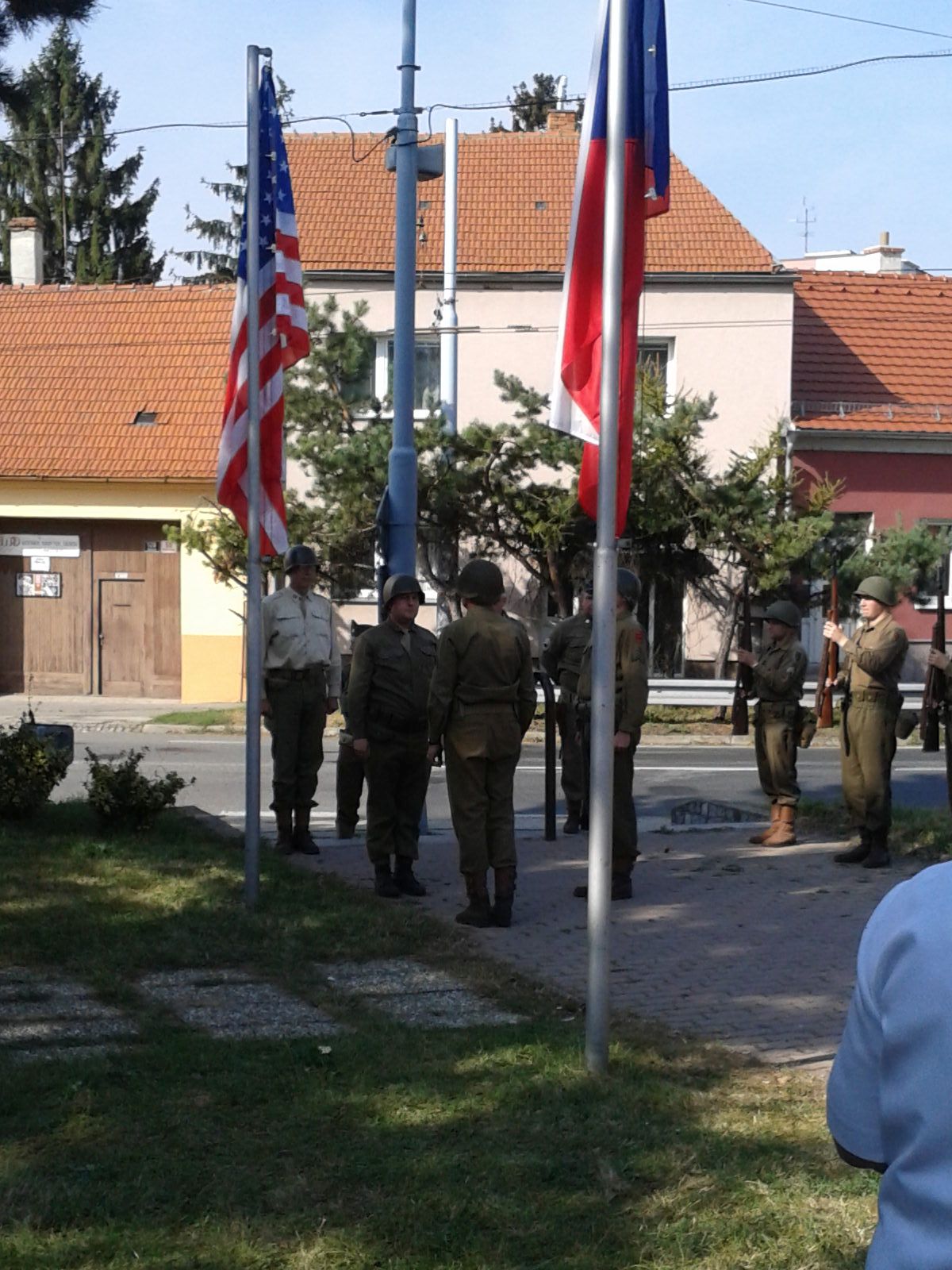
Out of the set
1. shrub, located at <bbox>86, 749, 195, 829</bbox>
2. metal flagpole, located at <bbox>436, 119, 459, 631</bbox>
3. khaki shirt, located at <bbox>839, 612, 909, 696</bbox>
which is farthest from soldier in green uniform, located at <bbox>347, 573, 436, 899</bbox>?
metal flagpole, located at <bbox>436, 119, 459, 631</bbox>

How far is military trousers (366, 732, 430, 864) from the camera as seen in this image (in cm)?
919

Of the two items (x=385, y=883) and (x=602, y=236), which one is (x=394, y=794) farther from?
(x=602, y=236)

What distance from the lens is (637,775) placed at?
16422mm

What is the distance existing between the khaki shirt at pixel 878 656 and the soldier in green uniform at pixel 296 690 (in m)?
3.47

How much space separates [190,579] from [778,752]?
55.1 feet

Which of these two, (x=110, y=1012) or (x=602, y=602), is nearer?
(x=602, y=602)

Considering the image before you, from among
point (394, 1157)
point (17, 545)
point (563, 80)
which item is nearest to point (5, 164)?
point (563, 80)

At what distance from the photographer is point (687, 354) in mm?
25891

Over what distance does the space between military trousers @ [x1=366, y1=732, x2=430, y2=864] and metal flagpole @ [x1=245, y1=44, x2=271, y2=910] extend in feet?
2.70

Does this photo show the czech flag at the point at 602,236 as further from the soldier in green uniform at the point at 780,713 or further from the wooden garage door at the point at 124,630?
the wooden garage door at the point at 124,630

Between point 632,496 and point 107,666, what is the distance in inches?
391

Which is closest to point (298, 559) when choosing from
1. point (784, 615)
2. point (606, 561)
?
point (784, 615)

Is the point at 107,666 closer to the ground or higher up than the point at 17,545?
closer to the ground

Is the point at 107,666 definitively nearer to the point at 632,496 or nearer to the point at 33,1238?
the point at 632,496
